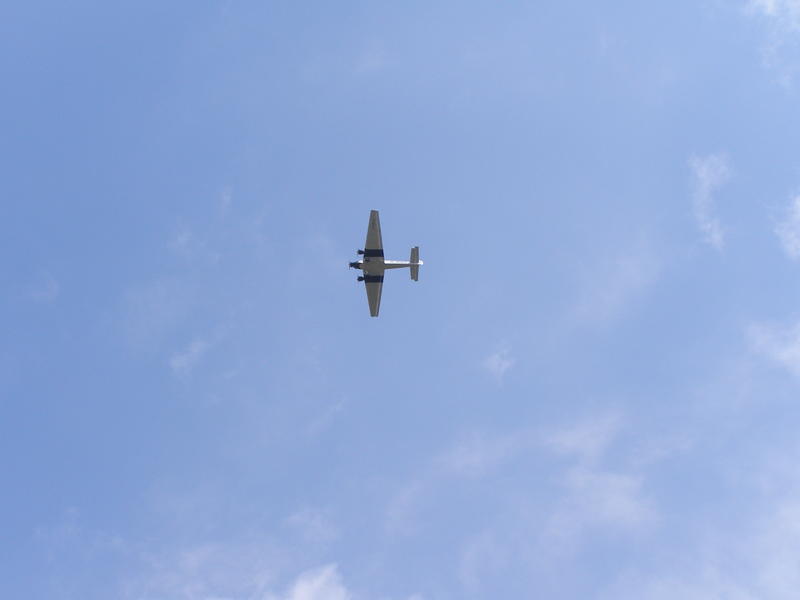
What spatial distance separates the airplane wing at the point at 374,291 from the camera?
389 ft

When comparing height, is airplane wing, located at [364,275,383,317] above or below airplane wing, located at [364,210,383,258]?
below

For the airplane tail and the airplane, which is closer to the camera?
the airplane

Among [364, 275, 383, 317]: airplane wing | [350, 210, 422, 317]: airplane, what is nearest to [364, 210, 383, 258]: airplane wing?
[350, 210, 422, 317]: airplane

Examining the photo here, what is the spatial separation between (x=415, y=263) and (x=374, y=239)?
30.9 ft

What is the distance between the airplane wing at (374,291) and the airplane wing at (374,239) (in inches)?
216

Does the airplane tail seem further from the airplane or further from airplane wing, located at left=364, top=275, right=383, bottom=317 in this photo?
airplane wing, located at left=364, top=275, right=383, bottom=317

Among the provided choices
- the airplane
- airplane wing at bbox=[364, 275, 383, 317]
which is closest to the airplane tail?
the airplane

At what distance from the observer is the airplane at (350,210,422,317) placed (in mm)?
112019

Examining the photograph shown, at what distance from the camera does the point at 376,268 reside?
11644cm

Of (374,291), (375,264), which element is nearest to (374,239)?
(375,264)

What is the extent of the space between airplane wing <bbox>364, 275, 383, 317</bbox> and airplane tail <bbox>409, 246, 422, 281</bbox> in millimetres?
5370

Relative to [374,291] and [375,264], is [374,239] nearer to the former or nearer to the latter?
[375,264]

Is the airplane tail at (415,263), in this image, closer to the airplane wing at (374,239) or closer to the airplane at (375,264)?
the airplane at (375,264)

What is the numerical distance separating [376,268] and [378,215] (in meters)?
9.58
